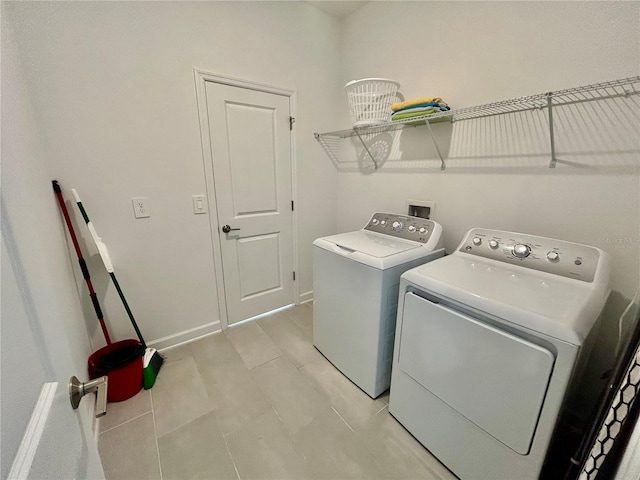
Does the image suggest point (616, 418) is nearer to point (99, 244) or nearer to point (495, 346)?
point (495, 346)

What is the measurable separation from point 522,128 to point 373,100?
91 centimetres

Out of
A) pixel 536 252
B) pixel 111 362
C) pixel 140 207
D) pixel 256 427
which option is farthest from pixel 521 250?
pixel 111 362

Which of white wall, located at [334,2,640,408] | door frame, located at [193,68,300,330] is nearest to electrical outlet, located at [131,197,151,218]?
door frame, located at [193,68,300,330]

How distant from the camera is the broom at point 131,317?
59.4 inches

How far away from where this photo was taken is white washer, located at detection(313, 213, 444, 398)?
1.41 meters

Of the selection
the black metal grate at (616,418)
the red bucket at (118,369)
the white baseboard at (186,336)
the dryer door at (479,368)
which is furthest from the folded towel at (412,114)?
the red bucket at (118,369)

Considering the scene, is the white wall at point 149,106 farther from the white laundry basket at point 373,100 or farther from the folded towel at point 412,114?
the folded towel at point 412,114

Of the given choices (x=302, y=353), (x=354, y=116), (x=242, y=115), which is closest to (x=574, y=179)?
(x=354, y=116)

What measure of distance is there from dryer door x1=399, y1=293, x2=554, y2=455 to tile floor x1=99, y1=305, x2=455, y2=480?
0.44m

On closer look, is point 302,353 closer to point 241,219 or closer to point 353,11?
point 241,219

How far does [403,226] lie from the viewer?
1794mm

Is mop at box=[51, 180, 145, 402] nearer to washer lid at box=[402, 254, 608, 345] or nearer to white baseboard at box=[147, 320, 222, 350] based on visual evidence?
white baseboard at box=[147, 320, 222, 350]

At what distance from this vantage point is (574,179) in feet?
4.15

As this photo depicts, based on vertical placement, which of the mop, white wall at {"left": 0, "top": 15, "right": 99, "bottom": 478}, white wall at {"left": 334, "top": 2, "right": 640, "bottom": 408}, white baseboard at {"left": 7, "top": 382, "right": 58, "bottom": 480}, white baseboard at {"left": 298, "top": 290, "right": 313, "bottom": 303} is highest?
white wall at {"left": 334, "top": 2, "right": 640, "bottom": 408}
